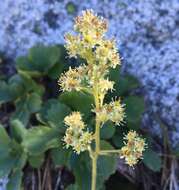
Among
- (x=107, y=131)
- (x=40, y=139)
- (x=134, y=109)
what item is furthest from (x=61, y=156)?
(x=134, y=109)

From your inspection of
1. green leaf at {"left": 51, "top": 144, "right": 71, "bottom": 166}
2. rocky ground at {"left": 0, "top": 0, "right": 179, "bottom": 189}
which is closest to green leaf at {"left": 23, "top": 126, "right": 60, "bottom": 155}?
green leaf at {"left": 51, "top": 144, "right": 71, "bottom": 166}

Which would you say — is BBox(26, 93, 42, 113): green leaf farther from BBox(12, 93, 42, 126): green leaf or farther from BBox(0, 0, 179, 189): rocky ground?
BBox(0, 0, 179, 189): rocky ground

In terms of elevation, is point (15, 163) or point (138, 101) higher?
point (138, 101)

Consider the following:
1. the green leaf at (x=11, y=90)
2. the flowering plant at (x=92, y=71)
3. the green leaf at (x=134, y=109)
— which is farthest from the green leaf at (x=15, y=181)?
the flowering plant at (x=92, y=71)

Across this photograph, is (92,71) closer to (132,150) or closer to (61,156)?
(132,150)

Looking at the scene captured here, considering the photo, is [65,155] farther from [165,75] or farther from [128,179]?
[165,75]

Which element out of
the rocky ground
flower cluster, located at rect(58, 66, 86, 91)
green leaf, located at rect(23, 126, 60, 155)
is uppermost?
the rocky ground

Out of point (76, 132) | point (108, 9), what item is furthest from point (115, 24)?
point (76, 132)
